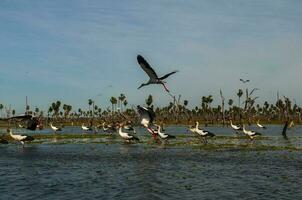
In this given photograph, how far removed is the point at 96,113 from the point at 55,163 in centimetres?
15506

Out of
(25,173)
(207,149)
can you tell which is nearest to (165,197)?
(25,173)

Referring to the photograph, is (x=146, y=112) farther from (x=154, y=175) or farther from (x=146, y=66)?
(x=146, y=66)

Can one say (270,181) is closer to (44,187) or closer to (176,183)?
(176,183)

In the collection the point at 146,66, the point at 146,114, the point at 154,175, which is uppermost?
the point at 146,66

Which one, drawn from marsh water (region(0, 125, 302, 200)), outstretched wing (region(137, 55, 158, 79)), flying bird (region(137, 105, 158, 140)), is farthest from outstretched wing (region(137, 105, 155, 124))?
outstretched wing (region(137, 55, 158, 79))

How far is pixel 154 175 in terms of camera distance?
70.0 ft

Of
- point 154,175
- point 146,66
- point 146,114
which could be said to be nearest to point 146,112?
point 146,114

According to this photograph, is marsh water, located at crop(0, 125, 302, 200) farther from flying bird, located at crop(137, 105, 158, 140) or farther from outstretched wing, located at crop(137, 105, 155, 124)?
outstretched wing, located at crop(137, 105, 155, 124)

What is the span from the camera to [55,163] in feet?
87.1

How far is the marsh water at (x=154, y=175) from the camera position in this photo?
1697 centimetres

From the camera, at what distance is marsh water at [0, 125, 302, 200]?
17.0m

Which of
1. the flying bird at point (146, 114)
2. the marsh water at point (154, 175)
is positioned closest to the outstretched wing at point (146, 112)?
the flying bird at point (146, 114)

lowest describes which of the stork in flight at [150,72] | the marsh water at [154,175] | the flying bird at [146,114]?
the marsh water at [154,175]

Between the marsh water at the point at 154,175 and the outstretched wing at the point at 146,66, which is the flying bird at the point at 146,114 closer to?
the marsh water at the point at 154,175
